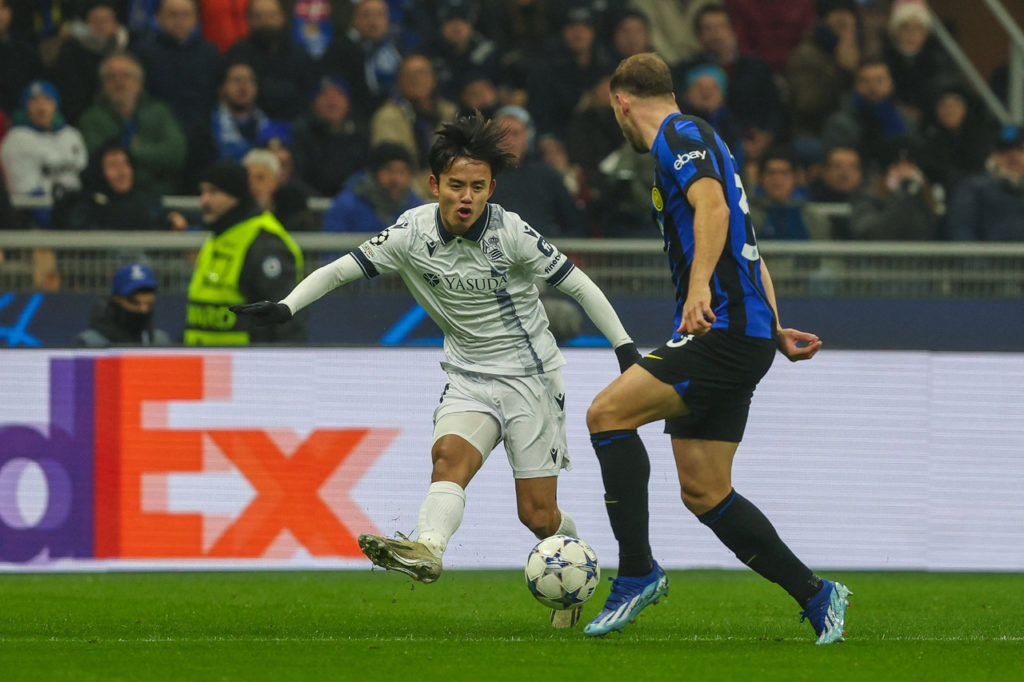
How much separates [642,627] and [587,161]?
6.49m

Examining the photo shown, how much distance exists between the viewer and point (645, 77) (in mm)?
5836

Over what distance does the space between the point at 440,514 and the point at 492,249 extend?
1119mm

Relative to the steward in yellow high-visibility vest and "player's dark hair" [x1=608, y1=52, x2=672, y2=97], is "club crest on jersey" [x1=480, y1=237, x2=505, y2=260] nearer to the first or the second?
"player's dark hair" [x1=608, y1=52, x2=672, y2=97]

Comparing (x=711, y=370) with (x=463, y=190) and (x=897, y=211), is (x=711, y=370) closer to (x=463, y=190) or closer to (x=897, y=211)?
(x=463, y=190)

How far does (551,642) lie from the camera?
19.6 ft

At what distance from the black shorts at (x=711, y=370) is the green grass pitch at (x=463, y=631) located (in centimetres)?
86

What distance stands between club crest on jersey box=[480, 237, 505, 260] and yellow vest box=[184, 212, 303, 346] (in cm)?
348

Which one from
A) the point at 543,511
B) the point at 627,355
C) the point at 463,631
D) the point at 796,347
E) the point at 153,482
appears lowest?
the point at 153,482

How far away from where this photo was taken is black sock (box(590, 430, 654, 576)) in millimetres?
5848

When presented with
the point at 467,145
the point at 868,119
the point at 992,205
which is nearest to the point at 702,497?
the point at 467,145

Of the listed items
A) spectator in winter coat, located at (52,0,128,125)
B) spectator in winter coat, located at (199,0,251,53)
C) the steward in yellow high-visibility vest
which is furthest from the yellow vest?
spectator in winter coat, located at (199,0,251,53)

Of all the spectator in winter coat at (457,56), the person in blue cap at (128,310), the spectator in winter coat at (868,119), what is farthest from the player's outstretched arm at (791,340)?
the spectator in winter coat at (457,56)

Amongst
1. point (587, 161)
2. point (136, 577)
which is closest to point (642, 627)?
point (136, 577)

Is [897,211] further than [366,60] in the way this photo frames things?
No
